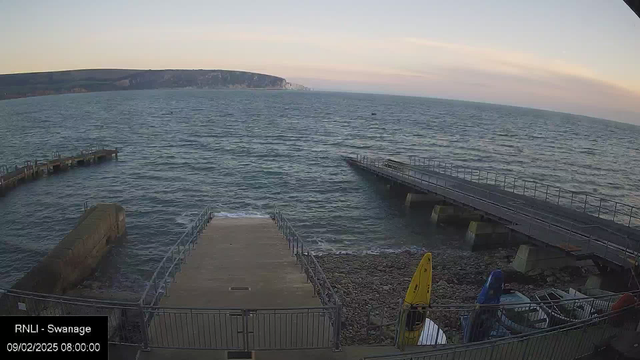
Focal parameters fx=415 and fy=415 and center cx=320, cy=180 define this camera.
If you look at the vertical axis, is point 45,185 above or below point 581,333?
below

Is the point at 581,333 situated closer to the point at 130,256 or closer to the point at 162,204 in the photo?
the point at 130,256

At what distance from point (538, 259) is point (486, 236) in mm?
→ 4284

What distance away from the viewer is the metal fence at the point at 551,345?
757 centimetres

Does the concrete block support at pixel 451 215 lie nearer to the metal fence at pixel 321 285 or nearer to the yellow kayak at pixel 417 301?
the metal fence at pixel 321 285

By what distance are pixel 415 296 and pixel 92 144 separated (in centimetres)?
6264

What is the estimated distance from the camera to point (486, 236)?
946 inches

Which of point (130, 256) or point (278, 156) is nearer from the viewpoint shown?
point (130, 256)

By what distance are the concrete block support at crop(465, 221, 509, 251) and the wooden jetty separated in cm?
3491

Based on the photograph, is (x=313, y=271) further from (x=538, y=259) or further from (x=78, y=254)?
(x=538, y=259)

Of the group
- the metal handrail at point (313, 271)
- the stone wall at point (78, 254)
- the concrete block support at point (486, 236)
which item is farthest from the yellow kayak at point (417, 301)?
the concrete block support at point (486, 236)

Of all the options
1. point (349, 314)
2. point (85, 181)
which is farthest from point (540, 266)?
point (85, 181)

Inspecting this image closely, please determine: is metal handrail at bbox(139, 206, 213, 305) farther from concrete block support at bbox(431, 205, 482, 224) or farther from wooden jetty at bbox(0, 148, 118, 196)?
wooden jetty at bbox(0, 148, 118, 196)

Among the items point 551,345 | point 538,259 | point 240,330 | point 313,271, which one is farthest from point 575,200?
point 240,330

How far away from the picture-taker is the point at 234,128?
8750 cm
